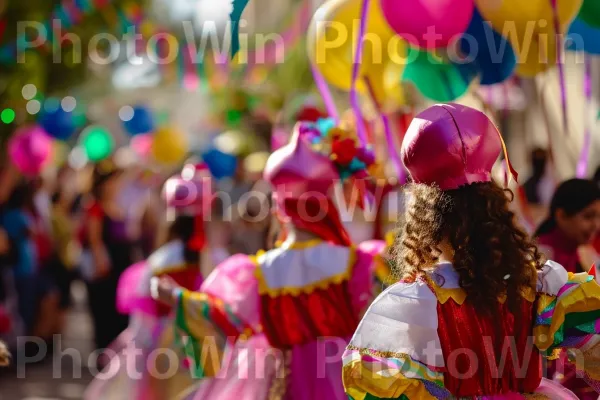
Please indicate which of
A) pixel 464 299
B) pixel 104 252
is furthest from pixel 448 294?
pixel 104 252

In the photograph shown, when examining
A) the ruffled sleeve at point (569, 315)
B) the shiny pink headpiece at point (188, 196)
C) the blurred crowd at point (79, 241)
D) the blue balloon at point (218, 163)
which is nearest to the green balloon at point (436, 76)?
the shiny pink headpiece at point (188, 196)

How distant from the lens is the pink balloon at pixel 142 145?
505 inches

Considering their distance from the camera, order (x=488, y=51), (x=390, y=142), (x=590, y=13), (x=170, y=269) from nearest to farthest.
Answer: (x=590, y=13)
(x=488, y=51)
(x=390, y=142)
(x=170, y=269)

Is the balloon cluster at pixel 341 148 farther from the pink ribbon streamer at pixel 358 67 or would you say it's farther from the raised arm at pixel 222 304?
the raised arm at pixel 222 304

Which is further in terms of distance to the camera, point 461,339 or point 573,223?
point 573,223

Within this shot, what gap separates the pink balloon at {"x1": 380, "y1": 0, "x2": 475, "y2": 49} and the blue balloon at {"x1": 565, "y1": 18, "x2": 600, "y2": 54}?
50cm

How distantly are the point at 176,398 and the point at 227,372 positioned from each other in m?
1.53

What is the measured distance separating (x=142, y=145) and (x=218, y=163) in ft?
19.4

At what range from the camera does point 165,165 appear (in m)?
12.9

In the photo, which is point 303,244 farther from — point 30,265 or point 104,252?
point 30,265

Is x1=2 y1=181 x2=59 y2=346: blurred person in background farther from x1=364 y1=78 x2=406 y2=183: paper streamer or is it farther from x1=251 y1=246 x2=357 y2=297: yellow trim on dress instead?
x1=251 y1=246 x2=357 y2=297: yellow trim on dress

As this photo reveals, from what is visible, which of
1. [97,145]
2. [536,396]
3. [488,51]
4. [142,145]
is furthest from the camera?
[142,145]

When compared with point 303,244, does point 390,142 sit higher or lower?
higher

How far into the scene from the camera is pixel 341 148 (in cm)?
432
